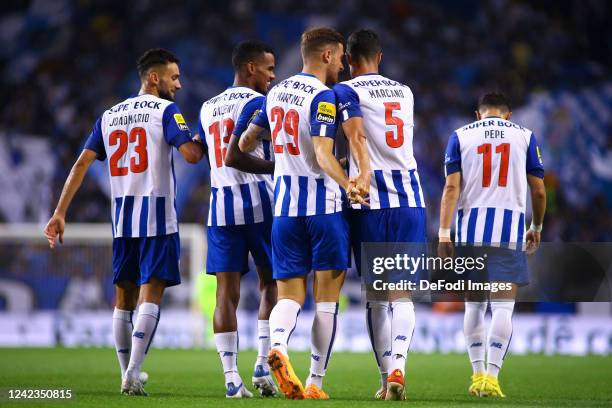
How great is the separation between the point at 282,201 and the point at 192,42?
45.3 feet

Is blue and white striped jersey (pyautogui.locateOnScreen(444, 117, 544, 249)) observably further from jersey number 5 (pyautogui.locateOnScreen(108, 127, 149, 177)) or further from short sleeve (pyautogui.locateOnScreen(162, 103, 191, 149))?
jersey number 5 (pyautogui.locateOnScreen(108, 127, 149, 177))

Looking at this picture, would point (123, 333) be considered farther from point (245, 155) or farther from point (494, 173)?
point (494, 173)

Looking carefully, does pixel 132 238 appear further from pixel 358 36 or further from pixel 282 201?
pixel 358 36

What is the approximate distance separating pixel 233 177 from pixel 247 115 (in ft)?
1.37

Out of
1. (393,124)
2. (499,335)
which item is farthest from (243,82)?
(499,335)

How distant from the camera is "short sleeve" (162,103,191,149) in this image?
6.18 m

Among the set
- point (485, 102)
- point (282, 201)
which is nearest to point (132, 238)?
point (282, 201)

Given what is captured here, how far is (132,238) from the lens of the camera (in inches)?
249

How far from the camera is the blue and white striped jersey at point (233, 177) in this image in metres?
6.10

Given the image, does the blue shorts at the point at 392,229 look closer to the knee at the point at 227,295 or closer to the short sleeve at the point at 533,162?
the knee at the point at 227,295

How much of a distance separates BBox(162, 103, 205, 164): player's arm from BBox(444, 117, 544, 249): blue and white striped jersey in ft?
5.50

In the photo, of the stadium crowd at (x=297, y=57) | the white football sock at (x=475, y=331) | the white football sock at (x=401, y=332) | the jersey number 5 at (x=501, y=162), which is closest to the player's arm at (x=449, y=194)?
the jersey number 5 at (x=501, y=162)

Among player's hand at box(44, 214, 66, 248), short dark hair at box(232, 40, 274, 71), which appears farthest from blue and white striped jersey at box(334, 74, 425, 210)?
player's hand at box(44, 214, 66, 248)

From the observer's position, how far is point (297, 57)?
728 inches
